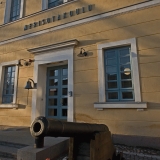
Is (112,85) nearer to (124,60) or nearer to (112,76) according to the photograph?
(112,76)

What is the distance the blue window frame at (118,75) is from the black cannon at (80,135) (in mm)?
2300

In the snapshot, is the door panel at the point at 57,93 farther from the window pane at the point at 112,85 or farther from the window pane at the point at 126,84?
the window pane at the point at 126,84

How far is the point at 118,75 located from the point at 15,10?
22.2 ft

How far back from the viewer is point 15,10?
8.49 meters

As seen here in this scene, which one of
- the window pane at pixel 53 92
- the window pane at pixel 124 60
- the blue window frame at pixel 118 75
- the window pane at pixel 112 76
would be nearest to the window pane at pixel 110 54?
the blue window frame at pixel 118 75

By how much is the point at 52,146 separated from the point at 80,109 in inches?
85.5

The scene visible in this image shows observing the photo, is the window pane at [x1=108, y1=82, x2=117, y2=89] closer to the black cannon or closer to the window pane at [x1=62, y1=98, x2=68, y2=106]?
the window pane at [x1=62, y1=98, x2=68, y2=106]

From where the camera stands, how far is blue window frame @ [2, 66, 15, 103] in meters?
7.42

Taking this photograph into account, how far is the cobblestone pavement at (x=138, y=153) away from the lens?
12.0ft

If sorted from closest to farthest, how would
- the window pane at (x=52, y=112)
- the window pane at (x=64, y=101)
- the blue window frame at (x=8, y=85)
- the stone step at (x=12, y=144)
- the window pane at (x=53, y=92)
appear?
1. the stone step at (x=12, y=144)
2. the window pane at (x=64, y=101)
3. the window pane at (x=52, y=112)
4. the window pane at (x=53, y=92)
5. the blue window frame at (x=8, y=85)

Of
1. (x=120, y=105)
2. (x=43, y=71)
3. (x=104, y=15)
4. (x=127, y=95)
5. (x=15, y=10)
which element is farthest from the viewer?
(x=15, y=10)

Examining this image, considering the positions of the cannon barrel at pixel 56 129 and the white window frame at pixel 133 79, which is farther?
the white window frame at pixel 133 79

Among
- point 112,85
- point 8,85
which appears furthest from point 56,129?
point 8,85

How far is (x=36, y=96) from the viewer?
21.4 ft
